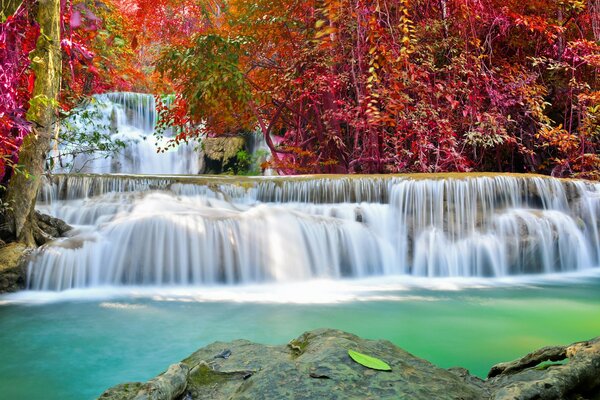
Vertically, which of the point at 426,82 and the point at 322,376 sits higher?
the point at 426,82

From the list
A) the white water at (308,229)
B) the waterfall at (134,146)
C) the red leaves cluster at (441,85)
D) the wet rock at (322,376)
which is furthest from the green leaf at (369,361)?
the waterfall at (134,146)

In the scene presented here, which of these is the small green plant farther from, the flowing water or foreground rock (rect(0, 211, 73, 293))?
foreground rock (rect(0, 211, 73, 293))

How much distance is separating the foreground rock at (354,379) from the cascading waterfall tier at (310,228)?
3.94 meters

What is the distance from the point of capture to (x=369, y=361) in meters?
1.49

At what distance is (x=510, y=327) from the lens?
3736mm

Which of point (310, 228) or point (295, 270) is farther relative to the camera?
point (310, 228)

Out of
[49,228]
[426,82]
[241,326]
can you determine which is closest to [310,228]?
[241,326]

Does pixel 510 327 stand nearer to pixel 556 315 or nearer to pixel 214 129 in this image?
pixel 556 315

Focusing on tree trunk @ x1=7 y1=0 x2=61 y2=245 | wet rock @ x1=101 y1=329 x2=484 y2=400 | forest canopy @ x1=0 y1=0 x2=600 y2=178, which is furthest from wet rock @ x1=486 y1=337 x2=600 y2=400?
forest canopy @ x1=0 y1=0 x2=600 y2=178

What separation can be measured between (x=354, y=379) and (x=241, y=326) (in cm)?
251

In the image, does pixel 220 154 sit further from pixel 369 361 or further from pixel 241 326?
pixel 369 361

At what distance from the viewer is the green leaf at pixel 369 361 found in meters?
1.46

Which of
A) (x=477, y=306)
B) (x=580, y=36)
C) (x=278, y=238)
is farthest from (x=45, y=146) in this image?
(x=580, y=36)

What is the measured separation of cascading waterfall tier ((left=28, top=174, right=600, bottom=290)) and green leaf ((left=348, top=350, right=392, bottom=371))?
4.12 m
